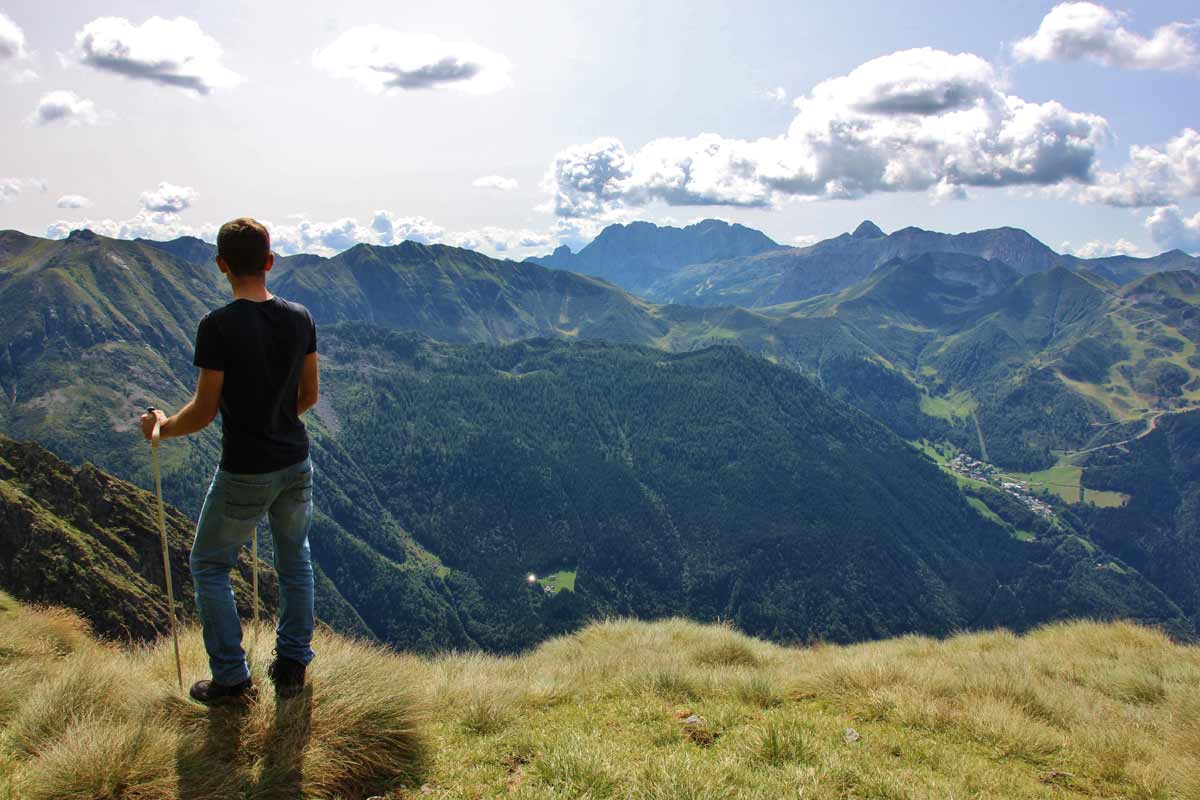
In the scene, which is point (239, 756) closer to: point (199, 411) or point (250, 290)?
point (199, 411)

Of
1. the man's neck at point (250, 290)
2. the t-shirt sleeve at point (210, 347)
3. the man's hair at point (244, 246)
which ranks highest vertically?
the man's hair at point (244, 246)

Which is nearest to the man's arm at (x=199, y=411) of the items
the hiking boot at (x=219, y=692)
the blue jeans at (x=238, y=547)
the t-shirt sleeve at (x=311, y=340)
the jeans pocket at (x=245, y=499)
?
the blue jeans at (x=238, y=547)

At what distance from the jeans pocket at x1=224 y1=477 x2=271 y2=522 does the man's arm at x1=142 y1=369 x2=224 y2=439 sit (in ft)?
1.99

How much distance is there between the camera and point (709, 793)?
5238mm

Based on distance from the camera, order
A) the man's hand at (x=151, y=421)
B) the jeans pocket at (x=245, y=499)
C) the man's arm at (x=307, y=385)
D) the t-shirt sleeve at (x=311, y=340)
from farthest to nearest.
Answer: the man's arm at (x=307, y=385), the t-shirt sleeve at (x=311, y=340), the man's hand at (x=151, y=421), the jeans pocket at (x=245, y=499)

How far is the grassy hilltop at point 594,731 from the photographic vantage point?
5320 mm

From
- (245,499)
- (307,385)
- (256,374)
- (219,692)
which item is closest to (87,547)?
(219,692)

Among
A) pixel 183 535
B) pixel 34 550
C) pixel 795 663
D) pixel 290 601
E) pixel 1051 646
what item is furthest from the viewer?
pixel 183 535

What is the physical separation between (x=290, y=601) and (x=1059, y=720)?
31.2 ft

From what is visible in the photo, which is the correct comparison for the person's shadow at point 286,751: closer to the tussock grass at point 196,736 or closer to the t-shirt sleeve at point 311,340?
the tussock grass at point 196,736

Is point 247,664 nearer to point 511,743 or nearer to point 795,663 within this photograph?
point 511,743

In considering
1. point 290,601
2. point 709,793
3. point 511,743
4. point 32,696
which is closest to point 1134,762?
point 709,793

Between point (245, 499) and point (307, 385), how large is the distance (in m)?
1.36

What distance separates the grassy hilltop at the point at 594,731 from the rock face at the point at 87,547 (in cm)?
3099
